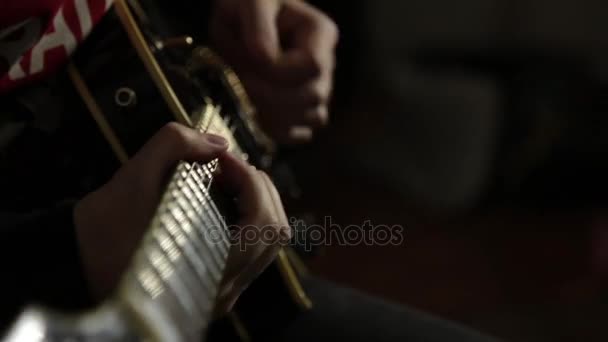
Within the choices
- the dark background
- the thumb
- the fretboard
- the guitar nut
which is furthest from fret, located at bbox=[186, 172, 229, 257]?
the dark background

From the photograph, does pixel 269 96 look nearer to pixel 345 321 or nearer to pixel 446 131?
pixel 345 321

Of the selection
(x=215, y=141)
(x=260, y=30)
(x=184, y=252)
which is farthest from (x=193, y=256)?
(x=260, y=30)

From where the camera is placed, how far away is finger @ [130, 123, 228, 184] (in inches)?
18.0

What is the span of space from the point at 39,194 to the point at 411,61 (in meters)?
1.40

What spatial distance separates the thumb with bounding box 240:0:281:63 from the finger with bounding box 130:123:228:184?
29cm

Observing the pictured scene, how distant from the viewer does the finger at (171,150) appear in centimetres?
46

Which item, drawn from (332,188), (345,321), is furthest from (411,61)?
(345,321)

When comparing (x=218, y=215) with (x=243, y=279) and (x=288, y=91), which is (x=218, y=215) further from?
(x=288, y=91)

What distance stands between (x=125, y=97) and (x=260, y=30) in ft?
0.69

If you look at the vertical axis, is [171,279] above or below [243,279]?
above

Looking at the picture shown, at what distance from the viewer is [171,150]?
1.51 feet

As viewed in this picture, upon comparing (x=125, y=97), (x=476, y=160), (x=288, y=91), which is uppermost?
(x=125, y=97)

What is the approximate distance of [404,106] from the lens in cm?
178

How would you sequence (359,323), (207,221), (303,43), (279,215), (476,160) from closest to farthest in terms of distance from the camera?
(207,221), (279,215), (359,323), (303,43), (476,160)
